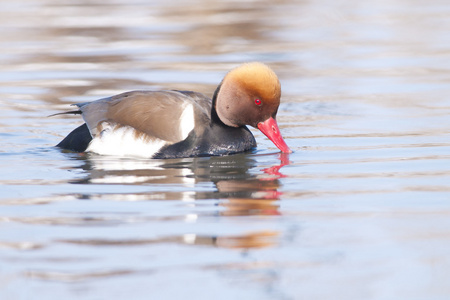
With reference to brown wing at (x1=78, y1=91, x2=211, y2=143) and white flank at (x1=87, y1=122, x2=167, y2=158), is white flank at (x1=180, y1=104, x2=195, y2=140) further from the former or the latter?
white flank at (x1=87, y1=122, x2=167, y2=158)

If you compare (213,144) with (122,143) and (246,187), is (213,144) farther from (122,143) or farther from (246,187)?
(246,187)


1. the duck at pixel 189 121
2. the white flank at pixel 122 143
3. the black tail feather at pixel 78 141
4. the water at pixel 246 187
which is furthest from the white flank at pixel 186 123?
the black tail feather at pixel 78 141

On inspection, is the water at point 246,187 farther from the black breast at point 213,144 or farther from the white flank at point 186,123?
the white flank at point 186,123

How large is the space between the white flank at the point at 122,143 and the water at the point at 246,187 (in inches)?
3.8

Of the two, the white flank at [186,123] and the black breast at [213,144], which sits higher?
the white flank at [186,123]

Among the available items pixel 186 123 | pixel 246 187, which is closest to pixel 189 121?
pixel 186 123

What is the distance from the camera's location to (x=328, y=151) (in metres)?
7.05

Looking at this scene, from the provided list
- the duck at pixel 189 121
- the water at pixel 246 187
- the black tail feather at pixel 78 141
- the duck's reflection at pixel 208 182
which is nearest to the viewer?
the water at pixel 246 187

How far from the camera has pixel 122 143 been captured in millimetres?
7000

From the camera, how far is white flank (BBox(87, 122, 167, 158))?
688cm

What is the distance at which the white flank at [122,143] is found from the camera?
6879 millimetres

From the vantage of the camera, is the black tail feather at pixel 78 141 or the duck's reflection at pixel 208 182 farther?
the black tail feather at pixel 78 141

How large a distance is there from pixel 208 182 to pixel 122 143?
126 centimetres

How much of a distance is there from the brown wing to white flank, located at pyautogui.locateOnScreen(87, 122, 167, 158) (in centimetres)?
5
